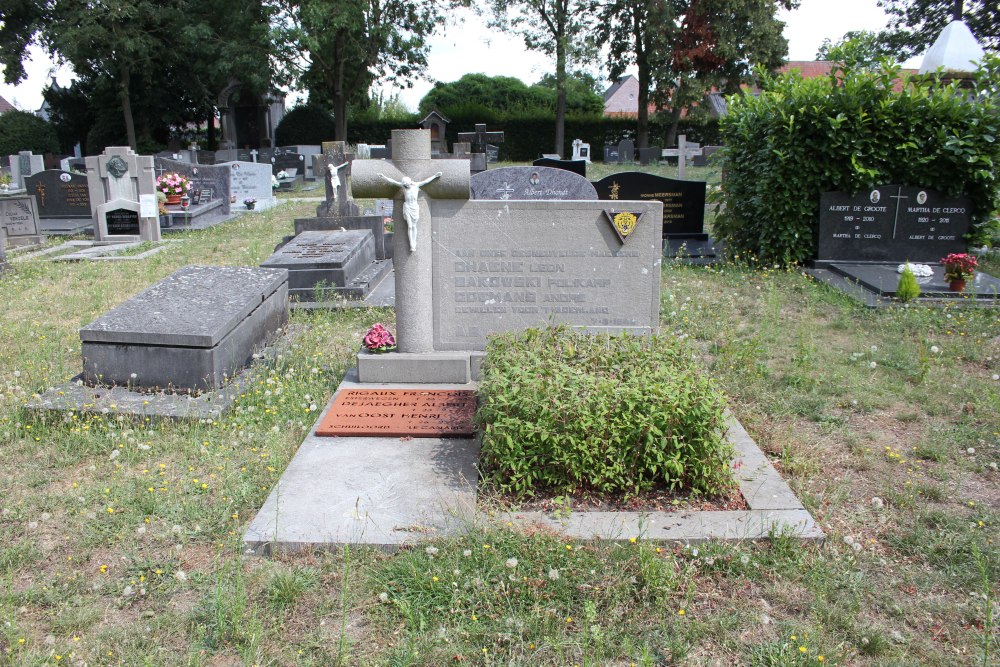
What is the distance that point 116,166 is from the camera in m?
13.1

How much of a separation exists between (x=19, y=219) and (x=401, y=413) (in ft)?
36.7

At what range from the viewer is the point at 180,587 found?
10.9 ft

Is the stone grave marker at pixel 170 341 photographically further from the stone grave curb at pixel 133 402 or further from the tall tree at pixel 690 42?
the tall tree at pixel 690 42

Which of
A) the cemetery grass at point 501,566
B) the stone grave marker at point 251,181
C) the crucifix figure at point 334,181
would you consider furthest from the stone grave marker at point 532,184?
the stone grave marker at point 251,181

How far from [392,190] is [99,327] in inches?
86.8

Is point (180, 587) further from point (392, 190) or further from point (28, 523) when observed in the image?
point (392, 190)

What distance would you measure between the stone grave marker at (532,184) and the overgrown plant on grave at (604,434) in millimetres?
4392

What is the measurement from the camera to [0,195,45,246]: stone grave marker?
13.0 m

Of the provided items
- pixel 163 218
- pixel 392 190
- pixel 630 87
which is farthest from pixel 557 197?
pixel 630 87

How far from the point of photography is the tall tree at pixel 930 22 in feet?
104

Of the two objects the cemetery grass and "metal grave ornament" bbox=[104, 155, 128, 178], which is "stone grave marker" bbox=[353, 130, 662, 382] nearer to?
the cemetery grass

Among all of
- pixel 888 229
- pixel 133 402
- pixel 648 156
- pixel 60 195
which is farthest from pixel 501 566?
pixel 648 156

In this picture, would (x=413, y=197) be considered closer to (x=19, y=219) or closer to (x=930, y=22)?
(x=19, y=219)

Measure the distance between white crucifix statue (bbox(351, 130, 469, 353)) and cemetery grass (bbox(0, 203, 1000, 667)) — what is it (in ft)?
2.83
